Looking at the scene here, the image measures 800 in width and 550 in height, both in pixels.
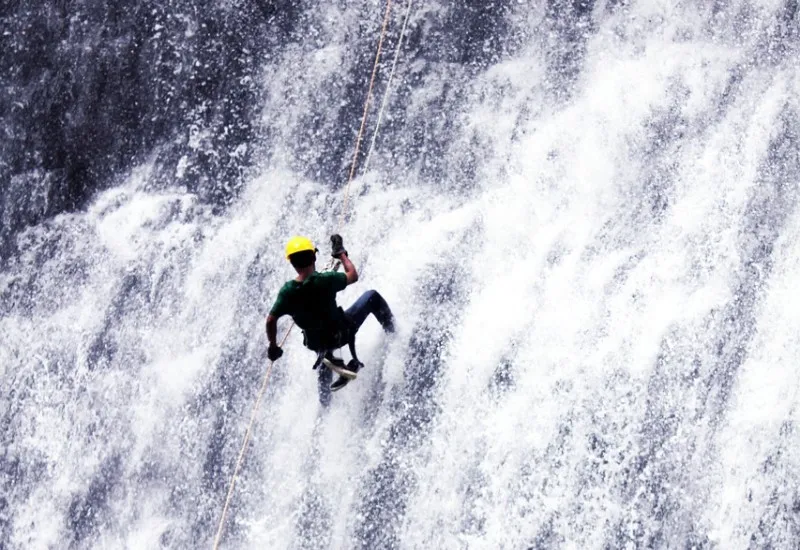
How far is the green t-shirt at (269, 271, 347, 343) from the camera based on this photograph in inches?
215

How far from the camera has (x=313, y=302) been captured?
218 inches

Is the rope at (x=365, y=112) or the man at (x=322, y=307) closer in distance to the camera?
the man at (x=322, y=307)

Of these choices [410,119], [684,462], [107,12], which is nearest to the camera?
[684,462]

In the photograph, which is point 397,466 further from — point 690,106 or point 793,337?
point 690,106

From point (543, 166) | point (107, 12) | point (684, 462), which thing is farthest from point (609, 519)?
point (107, 12)

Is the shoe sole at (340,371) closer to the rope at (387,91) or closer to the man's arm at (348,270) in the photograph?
the man's arm at (348,270)

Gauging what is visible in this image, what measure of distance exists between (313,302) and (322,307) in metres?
0.08

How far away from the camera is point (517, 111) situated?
22.3 feet

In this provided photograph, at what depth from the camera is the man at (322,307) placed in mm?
5441

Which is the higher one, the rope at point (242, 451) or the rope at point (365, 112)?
the rope at point (365, 112)

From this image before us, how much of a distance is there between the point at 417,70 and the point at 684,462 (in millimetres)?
3576

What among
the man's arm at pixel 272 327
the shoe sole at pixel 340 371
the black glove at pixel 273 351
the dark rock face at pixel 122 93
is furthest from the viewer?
the dark rock face at pixel 122 93

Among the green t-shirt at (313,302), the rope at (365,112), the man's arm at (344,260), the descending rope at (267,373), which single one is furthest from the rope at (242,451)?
the rope at (365,112)

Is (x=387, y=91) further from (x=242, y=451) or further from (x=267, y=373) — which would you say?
(x=242, y=451)
